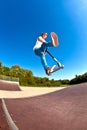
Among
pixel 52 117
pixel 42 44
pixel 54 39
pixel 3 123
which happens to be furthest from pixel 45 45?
pixel 52 117

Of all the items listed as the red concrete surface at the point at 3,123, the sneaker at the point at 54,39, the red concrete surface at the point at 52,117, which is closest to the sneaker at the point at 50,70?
the sneaker at the point at 54,39

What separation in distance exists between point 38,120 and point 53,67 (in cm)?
221

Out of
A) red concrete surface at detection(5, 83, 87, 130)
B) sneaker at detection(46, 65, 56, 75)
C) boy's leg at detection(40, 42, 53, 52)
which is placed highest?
boy's leg at detection(40, 42, 53, 52)

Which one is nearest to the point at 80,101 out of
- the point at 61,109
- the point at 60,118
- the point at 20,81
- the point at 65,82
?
the point at 61,109

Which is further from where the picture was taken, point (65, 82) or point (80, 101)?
point (65, 82)

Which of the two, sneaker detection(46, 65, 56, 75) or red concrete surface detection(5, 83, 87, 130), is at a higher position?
sneaker detection(46, 65, 56, 75)

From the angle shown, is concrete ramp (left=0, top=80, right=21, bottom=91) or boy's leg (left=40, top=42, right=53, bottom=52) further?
concrete ramp (left=0, top=80, right=21, bottom=91)

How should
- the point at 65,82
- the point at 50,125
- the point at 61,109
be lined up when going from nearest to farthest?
the point at 50,125, the point at 61,109, the point at 65,82

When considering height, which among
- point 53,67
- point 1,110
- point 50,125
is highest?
point 53,67

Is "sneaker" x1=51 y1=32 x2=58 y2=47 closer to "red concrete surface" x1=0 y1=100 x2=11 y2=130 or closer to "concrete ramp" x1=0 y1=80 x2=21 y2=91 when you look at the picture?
"red concrete surface" x1=0 y1=100 x2=11 y2=130

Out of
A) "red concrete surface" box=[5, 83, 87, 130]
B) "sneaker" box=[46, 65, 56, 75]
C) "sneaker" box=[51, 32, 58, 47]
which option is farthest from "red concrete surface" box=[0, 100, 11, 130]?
"sneaker" box=[51, 32, 58, 47]

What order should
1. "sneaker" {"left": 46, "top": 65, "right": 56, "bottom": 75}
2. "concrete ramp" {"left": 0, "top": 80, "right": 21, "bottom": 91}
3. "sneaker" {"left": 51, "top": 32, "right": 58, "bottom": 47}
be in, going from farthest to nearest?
1. "concrete ramp" {"left": 0, "top": 80, "right": 21, "bottom": 91}
2. "sneaker" {"left": 46, "top": 65, "right": 56, "bottom": 75}
3. "sneaker" {"left": 51, "top": 32, "right": 58, "bottom": 47}

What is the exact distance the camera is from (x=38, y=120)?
941 centimetres

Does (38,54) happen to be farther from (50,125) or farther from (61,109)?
(61,109)
